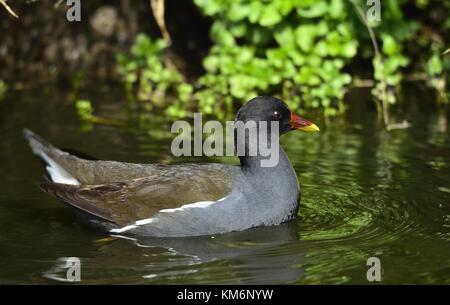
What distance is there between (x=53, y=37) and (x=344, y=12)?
14.6 ft

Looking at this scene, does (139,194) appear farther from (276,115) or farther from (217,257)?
(276,115)

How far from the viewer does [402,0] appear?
10.5 metres

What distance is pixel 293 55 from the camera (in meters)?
10.0

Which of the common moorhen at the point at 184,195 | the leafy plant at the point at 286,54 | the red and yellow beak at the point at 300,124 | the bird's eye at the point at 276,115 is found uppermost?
the leafy plant at the point at 286,54

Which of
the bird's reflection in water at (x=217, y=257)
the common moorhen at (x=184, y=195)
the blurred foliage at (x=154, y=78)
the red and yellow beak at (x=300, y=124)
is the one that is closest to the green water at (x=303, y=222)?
the bird's reflection in water at (x=217, y=257)

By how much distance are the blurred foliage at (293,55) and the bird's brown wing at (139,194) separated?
330 cm

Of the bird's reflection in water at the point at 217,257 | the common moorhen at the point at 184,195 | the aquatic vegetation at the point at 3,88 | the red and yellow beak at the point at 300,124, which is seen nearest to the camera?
the bird's reflection in water at the point at 217,257

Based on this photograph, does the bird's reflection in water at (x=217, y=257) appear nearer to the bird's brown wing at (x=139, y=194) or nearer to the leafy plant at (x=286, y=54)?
the bird's brown wing at (x=139, y=194)

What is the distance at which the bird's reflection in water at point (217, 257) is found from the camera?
588 cm

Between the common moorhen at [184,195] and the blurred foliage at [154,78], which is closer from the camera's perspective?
the common moorhen at [184,195]

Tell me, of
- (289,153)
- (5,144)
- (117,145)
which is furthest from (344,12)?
(5,144)

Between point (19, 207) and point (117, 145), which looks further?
point (117, 145)

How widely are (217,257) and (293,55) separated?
4.20m
